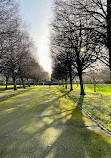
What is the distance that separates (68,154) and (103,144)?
1.18 metres

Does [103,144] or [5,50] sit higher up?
[5,50]

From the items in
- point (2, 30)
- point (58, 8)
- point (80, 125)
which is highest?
point (58, 8)

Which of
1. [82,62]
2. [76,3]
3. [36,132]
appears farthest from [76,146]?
[82,62]

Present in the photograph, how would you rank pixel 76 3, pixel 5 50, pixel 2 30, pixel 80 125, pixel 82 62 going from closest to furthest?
pixel 80 125 → pixel 76 3 → pixel 2 30 → pixel 5 50 → pixel 82 62

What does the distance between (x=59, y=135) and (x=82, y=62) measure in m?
11.9

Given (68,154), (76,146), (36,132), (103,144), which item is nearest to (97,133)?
(103,144)

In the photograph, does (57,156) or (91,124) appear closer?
(57,156)

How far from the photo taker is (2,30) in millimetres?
10969

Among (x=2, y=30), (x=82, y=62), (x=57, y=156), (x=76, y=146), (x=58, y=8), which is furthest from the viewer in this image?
(x=82, y=62)

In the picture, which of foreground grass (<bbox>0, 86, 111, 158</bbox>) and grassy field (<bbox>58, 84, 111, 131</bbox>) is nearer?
foreground grass (<bbox>0, 86, 111, 158</bbox>)

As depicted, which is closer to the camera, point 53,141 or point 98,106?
point 53,141

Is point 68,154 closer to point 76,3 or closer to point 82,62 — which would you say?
point 76,3

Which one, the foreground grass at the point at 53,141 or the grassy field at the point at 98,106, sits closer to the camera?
the foreground grass at the point at 53,141

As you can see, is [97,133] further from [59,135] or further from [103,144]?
[59,135]
